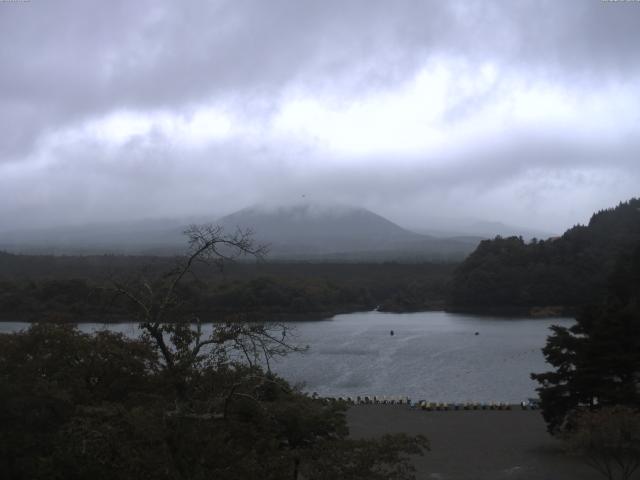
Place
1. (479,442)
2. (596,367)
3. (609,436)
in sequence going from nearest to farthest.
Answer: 1. (609,436)
2. (596,367)
3. (479,442)

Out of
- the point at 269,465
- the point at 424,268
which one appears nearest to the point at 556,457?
the point at 269,465

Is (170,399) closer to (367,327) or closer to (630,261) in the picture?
(630,261)

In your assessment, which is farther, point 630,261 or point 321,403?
point 630,261

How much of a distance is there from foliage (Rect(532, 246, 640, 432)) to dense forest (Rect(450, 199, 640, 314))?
99.4 ft

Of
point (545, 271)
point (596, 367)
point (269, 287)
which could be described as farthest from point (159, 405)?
point (545, 271)

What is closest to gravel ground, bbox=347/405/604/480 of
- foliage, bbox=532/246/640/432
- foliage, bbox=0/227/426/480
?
foliage, bbox=532/246/640/432

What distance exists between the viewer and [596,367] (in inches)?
439

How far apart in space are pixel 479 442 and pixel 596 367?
259cm

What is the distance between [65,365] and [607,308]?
31.2ft

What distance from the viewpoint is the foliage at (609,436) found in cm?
853

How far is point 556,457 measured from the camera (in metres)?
11.0

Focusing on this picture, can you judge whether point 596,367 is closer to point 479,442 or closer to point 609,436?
point 479,442

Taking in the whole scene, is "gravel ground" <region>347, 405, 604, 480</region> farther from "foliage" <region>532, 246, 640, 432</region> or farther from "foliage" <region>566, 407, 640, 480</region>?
"foliage" <region>566, 407, 640, 480</region>

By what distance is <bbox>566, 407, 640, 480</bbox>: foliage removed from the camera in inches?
336
